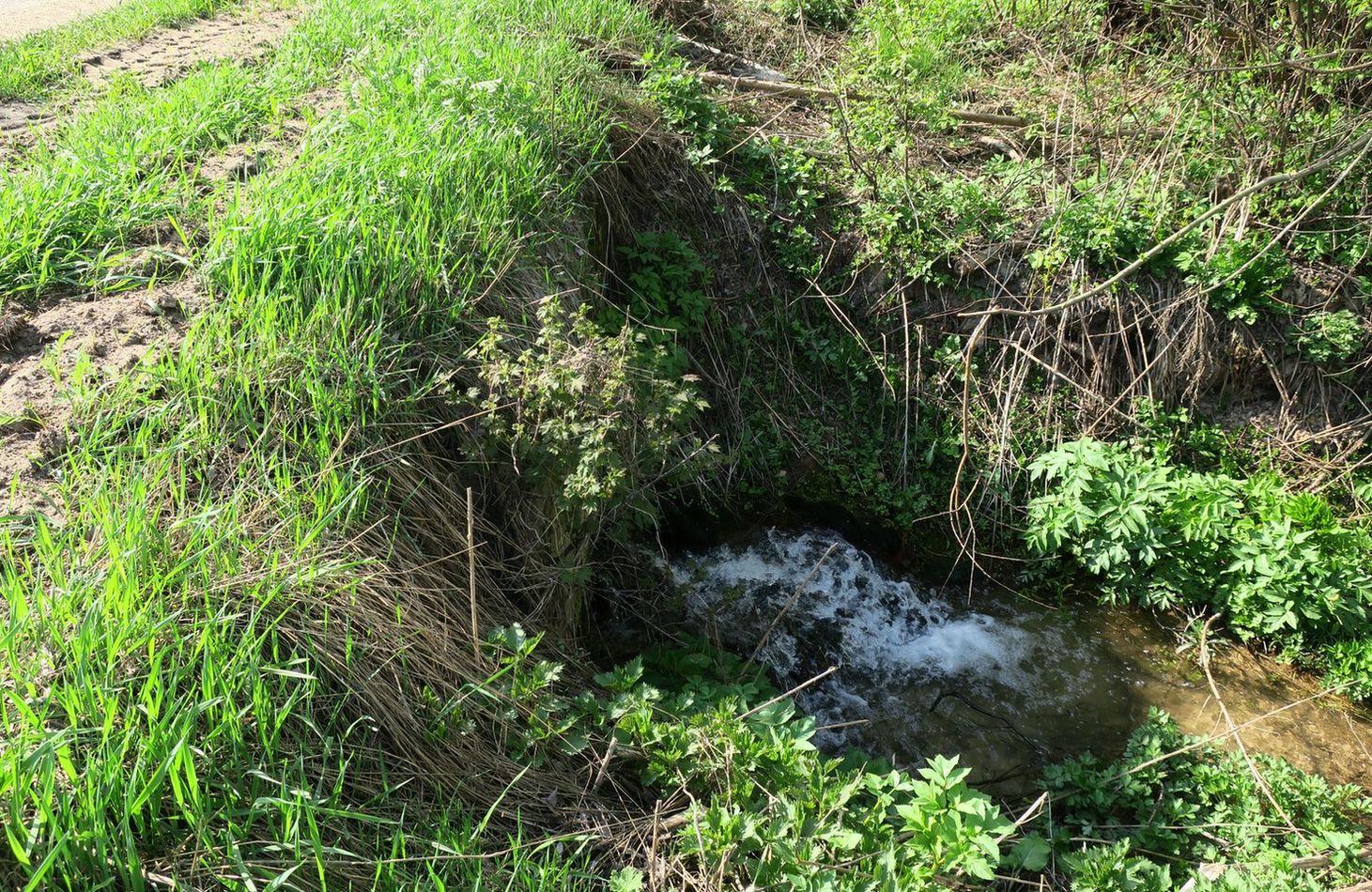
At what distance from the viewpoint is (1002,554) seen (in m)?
5.11

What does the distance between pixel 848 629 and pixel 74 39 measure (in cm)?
551

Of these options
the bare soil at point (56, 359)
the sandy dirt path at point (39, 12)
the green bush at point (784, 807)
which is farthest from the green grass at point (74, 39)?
the green bush at point (784, 807)

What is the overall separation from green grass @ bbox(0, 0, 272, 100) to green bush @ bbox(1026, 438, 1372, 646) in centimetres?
563

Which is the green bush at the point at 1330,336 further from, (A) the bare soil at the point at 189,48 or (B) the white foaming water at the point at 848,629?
(A) the bare soil at the point at 189,48

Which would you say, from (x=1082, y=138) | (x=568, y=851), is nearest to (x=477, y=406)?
(x=568, y=851)

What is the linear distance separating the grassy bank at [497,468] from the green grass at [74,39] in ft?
0.42

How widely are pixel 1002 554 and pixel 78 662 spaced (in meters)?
4.41

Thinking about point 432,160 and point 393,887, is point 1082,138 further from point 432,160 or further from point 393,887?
point 393,887

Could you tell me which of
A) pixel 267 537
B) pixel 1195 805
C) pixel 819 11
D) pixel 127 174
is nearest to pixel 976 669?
pixel 1195 805

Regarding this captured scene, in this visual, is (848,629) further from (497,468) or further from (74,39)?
(74,39)

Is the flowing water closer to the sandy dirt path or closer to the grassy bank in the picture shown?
the grassy bank

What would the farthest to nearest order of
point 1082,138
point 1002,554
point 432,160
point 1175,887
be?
1. point 1082,138
2. point 1002,554
3. point 432,160
4. point 1175,887

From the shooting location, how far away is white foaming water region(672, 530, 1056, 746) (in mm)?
4289

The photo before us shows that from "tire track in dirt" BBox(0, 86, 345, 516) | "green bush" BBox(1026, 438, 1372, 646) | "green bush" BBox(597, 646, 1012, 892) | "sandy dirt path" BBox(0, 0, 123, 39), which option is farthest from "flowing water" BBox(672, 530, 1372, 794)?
"sandy dirt path" BBox(0, 0, 123, 39)
